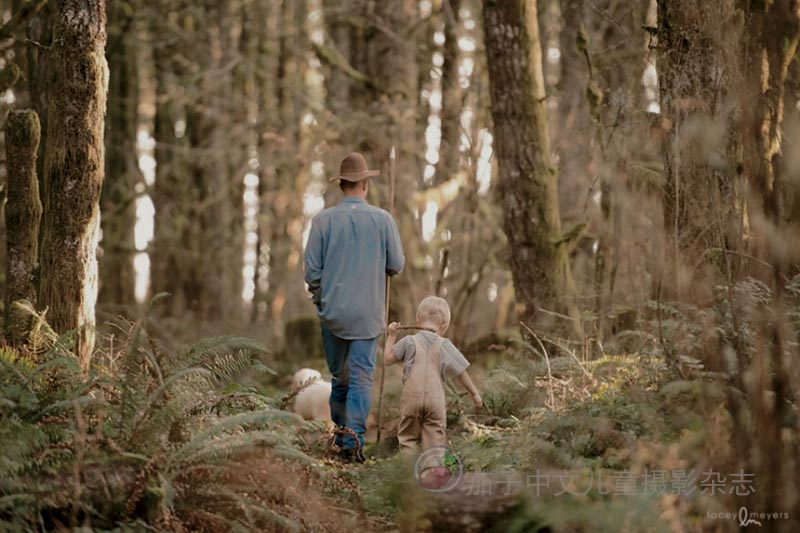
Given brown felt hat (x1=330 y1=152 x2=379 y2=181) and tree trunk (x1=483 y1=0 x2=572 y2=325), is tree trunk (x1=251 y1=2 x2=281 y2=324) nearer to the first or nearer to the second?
tree trunk (x1=483 y1=0 x2=572 y2=325)

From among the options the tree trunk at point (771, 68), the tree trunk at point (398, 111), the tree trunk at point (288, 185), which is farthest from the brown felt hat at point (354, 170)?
the tree trunk at point (288, 185)

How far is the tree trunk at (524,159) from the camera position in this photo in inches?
486

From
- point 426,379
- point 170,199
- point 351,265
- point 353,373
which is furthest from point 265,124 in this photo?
point 426,379

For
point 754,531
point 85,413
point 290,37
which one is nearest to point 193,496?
point 85,413

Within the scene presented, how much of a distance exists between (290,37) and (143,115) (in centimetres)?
645

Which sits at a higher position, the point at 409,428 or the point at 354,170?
the point at 354,170

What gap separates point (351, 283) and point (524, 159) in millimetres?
4012

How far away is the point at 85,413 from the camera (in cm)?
665

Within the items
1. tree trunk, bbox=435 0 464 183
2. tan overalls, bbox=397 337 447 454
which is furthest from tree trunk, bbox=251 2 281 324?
tan overalls, bbox=397 337 447 454

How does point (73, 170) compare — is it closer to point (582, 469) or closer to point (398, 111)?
point (582, 469)

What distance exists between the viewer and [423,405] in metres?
7.37

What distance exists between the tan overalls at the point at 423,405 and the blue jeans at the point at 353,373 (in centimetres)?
141

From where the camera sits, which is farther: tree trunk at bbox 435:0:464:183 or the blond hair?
tree trunk at bbox 435:0:464:183

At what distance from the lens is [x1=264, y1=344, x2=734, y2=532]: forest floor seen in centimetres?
532
